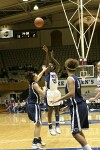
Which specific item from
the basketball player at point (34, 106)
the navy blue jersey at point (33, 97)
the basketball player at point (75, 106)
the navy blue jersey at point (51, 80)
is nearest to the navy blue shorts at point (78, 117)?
the basketball player at point (75, 106)

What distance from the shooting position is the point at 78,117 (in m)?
6.65

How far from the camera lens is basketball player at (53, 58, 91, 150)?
21.7ft

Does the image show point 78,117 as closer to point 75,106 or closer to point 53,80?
point 75,106

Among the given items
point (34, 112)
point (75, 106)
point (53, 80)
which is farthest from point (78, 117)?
point (53, 80)

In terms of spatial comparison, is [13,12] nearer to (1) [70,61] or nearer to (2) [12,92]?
(2) [12,92]

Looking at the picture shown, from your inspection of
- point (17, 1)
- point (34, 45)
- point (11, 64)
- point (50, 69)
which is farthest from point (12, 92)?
point (50, 69)

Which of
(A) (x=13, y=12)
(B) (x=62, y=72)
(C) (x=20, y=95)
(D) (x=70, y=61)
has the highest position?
(A) (x=13, y=12)

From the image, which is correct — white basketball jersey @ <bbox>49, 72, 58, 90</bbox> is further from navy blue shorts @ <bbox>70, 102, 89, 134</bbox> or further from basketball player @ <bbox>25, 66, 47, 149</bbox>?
navy blue shorts @ <bbox>70, 102, 89, 134</bbox>

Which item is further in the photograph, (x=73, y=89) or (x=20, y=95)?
(x=20, y=95)

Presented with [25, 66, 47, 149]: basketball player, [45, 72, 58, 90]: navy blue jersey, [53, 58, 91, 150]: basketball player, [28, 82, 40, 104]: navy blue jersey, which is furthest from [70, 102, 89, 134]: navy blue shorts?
[45, 72, 58, 90]: navy blue jersey

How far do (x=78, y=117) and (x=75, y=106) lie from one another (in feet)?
0.71

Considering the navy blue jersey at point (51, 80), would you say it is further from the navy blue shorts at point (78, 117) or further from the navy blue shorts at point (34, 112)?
the navy blue shorts at point (78, 117)

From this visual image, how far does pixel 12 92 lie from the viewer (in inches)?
1291

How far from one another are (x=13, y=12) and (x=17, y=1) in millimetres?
4938
